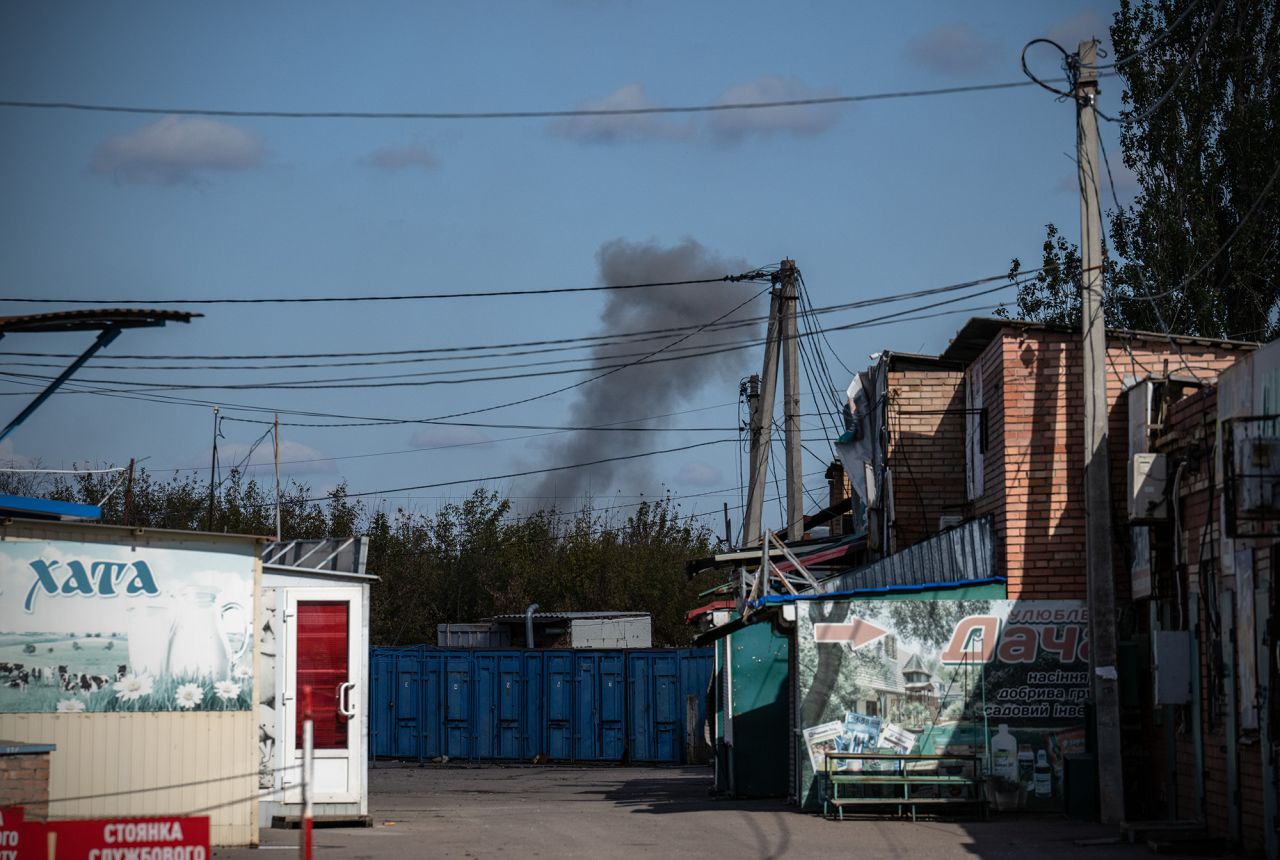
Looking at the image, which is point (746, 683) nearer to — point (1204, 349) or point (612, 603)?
point (1204, 349)

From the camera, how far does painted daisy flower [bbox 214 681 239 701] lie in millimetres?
13703

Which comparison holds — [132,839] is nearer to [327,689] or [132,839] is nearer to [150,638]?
[150,638]

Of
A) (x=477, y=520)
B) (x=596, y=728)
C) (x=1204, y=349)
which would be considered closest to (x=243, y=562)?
(x=1204, y=349)

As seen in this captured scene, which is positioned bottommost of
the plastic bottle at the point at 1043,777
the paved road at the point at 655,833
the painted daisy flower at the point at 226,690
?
the paved road at the point at 655,833

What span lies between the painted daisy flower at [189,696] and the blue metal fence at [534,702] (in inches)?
676

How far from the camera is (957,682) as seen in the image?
664 inches

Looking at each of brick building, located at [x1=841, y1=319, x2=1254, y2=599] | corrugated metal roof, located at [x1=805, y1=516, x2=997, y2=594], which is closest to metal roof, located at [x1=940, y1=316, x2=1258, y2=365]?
brick building, located at [x1=841, y1=319, x2=1254, y2=599]

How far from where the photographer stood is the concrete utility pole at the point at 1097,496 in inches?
592

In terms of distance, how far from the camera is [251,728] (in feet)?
45.2

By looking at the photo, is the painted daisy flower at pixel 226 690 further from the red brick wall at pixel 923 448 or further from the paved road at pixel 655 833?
the red brick wall at pixel 923 448

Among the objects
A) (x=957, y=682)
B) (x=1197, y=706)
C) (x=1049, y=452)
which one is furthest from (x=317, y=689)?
(x=1197, y=706)

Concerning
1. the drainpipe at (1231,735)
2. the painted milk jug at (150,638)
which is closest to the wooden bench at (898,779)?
the drainpipe at (1231,735)

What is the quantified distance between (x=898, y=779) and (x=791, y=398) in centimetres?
1031

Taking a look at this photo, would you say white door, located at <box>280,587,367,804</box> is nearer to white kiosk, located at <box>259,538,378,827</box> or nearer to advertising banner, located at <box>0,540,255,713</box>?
Result: white kiosk, located at <box>259,538,378,827</box>
